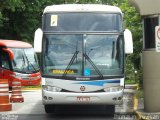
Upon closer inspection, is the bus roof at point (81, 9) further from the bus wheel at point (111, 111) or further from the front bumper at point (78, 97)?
the bus wheel at point (111, 111)

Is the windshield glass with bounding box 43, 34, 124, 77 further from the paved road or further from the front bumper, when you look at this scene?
the paved road

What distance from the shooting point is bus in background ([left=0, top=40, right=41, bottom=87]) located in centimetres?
3269

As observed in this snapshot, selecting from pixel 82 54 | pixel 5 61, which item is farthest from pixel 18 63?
pixel 82 54

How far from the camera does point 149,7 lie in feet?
53.3

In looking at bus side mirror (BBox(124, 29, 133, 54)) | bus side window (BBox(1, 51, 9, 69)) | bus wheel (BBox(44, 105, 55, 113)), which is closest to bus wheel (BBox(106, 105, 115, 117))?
bus wheel (BBox(44, 105, 55, 113))

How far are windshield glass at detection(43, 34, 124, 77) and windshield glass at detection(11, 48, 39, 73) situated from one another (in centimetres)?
1728

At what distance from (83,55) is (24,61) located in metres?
18.8

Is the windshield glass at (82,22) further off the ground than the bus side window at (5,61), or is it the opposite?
the windshield glass at (82,22)

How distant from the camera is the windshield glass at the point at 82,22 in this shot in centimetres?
1609

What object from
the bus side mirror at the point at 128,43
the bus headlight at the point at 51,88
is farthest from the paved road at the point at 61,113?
the bus side mirror at the point at 128,43

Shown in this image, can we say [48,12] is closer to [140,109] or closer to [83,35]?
[83,35]

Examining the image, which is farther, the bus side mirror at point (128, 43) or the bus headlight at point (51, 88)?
the bus side mirror at point (128, 43)

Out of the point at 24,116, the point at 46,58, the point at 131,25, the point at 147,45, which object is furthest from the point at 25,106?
the point at 131,25

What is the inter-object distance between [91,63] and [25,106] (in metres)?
5.37
